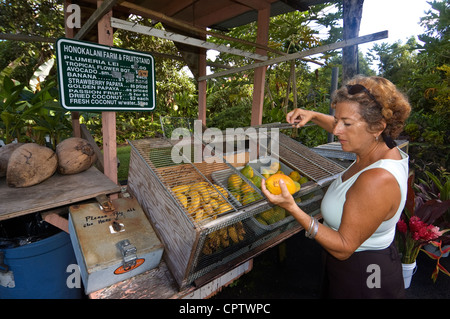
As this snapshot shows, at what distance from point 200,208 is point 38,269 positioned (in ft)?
5.49

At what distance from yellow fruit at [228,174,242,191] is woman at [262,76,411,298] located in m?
0.62

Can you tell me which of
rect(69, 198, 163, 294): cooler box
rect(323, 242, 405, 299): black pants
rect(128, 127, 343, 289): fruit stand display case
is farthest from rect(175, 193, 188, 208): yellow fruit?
rect(323, 242, 405, 299): black pants

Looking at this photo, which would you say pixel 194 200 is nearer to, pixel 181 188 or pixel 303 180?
pixel 181 188

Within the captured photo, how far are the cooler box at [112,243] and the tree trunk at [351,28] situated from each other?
4534 mm

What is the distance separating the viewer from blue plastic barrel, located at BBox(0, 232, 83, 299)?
1987 mm

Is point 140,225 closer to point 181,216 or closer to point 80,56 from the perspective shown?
point 181,216

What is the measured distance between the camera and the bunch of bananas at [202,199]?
1.50m

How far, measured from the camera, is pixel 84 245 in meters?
1.42

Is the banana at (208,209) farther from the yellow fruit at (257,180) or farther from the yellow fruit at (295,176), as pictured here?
the yellow fruit at (295,176)

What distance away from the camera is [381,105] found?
1.30 meters

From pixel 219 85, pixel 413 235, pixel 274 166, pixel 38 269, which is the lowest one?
pixel 38 269
